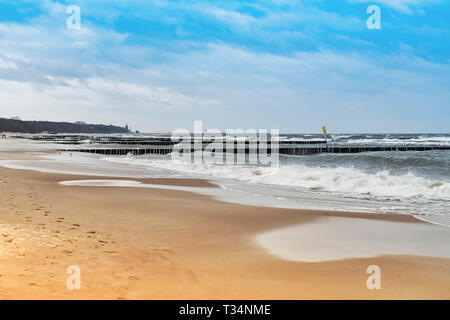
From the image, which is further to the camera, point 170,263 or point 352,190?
point 352,190

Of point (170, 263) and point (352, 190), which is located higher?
point (170, 263)

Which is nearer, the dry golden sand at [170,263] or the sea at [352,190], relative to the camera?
the dry golden sand at [170,263]

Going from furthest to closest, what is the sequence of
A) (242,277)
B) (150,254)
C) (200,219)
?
(200,219) → (150,254) → (242,277)

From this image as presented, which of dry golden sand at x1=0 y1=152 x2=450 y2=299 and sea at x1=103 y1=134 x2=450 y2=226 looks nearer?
dry golden sand at x1=0 y1=152 x2=450 y2=299

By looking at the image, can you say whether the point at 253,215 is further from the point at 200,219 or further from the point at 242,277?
the point at 242,277

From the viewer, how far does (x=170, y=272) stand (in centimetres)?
557

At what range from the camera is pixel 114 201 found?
40.2 feet

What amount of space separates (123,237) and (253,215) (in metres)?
3.85

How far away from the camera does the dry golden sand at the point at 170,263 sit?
484 cm

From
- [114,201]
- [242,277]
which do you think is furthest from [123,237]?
[114,201]

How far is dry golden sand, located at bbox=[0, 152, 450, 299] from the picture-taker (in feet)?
15.9

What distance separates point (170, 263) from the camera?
6031mm
